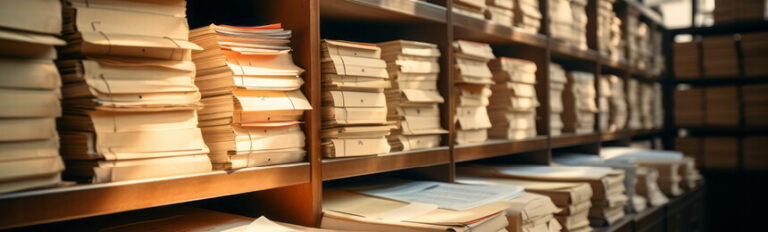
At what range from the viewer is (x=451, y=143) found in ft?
7.13

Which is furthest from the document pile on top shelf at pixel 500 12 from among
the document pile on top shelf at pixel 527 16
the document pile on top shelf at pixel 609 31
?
the document pile on top shelf at pixel 609 31

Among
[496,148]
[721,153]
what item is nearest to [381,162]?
[496,148]

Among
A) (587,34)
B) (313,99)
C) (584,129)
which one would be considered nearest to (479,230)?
(313,99)

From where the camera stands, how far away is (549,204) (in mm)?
2010

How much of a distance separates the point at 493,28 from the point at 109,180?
1.80m

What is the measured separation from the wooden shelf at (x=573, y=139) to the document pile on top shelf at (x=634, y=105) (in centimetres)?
90

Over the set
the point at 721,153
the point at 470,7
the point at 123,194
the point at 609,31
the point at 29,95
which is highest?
the point at 609,31

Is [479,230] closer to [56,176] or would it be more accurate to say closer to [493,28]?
[56,176]

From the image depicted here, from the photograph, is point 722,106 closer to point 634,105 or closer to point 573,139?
point 634,105

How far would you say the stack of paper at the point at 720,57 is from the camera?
16.9ft

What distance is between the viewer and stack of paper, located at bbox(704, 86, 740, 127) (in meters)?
5.11

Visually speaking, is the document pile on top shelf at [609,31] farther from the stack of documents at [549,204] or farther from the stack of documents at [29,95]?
the stack of documents at [29,95]

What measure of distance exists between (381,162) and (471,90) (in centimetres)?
78

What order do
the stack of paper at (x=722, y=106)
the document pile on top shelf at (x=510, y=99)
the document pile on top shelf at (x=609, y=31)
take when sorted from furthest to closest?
the stack of paper at (x=722, y=106)
the document pile on top shelf at (x=609, y=31)
the document pile on top shelf at (x=510, y=99)
